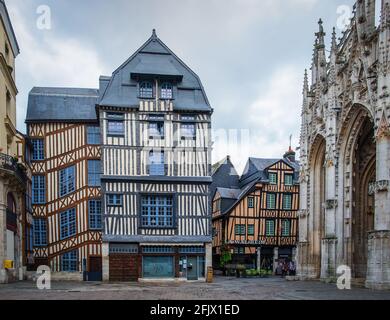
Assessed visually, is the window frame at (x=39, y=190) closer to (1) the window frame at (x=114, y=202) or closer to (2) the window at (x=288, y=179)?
(1) the window frame at (x=114, y=202)

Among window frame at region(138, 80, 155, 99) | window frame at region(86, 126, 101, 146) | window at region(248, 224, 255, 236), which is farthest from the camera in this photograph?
window at region(248, 224, 255, 236)

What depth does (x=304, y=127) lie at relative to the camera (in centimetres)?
2728

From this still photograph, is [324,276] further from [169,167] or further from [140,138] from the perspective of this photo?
[140,138]

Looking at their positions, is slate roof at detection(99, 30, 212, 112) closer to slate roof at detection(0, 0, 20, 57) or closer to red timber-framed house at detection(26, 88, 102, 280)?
red timber-framed house at detection(26, 88, 102, 280)

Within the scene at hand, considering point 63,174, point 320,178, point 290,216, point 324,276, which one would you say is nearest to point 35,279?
point 63,174

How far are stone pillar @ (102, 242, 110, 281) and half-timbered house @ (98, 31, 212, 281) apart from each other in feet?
0.18

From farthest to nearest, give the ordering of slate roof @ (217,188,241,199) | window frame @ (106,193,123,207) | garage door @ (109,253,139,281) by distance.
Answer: slate roof @ (217,188,241,199), window frame @ (106,193,123,207), garage door @ (109,253,139,281)

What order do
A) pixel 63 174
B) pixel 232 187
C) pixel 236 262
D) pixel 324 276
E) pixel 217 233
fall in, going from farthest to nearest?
1. pixel 232 187
2. pixel 217 233
3. pixel 236 262
4. pixel 63 174
5. pixel 324 276

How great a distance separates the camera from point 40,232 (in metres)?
26.4

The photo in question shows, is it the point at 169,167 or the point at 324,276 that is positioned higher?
the point at 169,167

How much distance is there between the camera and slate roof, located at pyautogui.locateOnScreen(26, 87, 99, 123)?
88.9 feet

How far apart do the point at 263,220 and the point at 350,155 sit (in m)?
16.3

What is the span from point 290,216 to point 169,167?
17.1 m

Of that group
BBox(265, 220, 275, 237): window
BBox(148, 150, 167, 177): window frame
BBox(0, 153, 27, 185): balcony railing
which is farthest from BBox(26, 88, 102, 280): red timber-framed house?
BBox(265, 220, 275, 237): window
